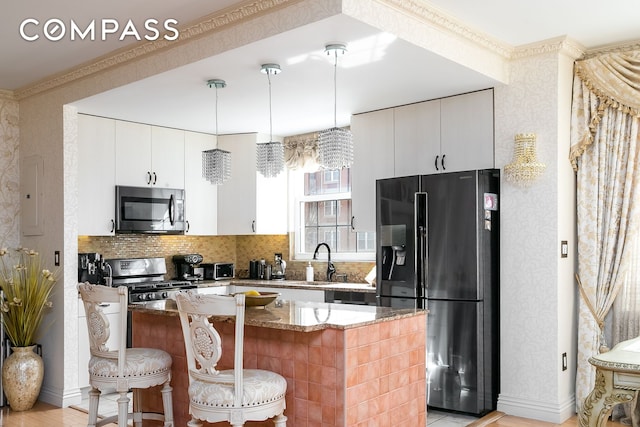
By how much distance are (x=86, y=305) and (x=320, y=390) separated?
1.46 meters

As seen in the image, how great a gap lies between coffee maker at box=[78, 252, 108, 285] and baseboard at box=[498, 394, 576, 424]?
3462 mm

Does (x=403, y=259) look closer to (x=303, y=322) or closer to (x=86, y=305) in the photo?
(x=303, y=322)

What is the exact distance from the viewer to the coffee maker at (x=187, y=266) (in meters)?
6.20

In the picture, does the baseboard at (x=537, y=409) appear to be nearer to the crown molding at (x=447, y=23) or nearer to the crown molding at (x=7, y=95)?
the crown molding at (x=447, y=23)

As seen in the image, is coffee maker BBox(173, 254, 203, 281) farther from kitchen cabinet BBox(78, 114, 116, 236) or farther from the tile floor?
the tile floor

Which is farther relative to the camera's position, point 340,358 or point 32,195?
point 32,195

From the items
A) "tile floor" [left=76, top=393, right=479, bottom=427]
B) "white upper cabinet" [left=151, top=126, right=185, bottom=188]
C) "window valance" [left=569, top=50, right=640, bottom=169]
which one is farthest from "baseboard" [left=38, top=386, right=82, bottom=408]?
"window valance" [left=569, top=50, right=640, bottom=169]

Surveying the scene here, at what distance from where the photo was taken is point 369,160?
17.4ft

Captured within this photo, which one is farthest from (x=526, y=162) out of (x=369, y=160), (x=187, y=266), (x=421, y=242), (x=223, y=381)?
(x=187, y=266)

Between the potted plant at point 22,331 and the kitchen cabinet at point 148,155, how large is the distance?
1202 millimetres

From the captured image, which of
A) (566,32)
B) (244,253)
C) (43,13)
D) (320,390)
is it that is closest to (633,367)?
(320,390)

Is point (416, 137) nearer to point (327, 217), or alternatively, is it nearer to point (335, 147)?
point (335, 147)

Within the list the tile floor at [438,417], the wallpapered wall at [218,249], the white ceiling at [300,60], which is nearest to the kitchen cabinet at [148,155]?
the white ceiling at [300,60]

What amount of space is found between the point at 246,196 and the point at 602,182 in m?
3.45
